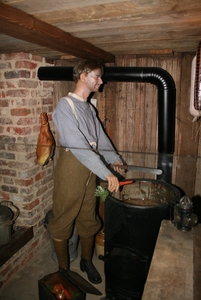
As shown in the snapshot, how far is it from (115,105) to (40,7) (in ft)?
4.61

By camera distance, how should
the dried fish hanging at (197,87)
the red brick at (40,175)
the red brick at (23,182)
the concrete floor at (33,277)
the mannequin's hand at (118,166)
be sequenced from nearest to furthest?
the dried fish hanging at (197,87), the mannequin's hand at (118,166), the concrete floor at (33,277), the red brick at (23,182), the red brick at (40,175)

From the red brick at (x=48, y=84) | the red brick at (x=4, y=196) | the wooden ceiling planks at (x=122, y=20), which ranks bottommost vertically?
the red brick at (x=4, y=196)

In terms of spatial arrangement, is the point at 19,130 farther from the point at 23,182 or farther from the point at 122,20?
the point at 122,20

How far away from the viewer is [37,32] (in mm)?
1280

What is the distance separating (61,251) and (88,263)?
0.34 meters

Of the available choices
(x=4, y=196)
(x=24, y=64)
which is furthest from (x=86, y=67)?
(x=4, y=196)

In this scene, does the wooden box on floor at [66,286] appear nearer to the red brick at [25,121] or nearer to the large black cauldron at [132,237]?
the large black cauldron at [132,237]

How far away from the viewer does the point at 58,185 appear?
1970mm

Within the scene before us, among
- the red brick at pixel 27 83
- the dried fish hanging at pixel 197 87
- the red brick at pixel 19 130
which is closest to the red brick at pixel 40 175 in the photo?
the red brick at pixel 19 130

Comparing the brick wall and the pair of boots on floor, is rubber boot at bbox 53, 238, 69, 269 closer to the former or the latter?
the pair of boots on floor

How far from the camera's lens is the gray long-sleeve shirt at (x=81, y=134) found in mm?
→ 1618

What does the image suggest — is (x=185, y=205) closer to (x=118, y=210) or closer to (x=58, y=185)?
(x=118, y=210)

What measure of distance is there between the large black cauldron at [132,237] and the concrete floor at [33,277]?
Answer: 0.40 meters

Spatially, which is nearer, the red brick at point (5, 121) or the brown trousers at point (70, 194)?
the brown trousers at point (70, 194)
